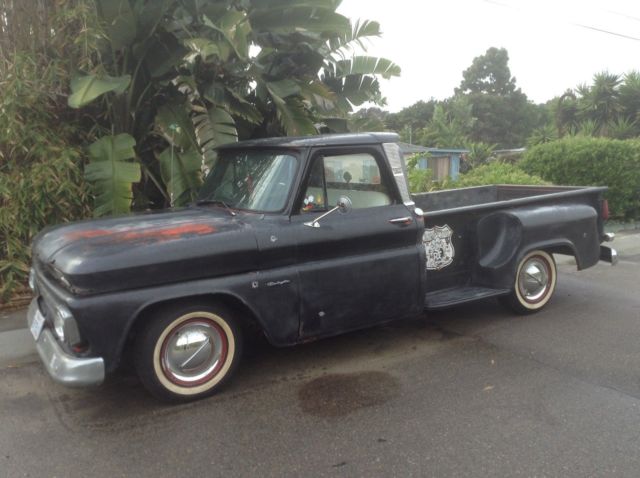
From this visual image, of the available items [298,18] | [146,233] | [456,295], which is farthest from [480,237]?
[298,18]

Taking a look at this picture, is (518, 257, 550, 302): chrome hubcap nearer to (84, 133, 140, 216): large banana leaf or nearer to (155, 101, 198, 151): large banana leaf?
(155, 101, 198, 151): large banana leaf

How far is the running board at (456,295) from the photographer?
5035 mm

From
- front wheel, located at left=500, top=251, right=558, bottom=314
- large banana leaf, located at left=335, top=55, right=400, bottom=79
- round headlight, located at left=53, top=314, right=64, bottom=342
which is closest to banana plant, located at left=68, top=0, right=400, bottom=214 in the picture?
large banana leaf, located at left=335, top=55, right=400, bottom=79

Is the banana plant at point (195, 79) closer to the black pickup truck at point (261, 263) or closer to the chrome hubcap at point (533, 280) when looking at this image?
the black pickup truck at point (261, 263)

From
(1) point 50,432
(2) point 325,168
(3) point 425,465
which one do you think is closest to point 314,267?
(2) point 325,168

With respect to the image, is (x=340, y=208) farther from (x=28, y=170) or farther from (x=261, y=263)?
(x=28, y=170)

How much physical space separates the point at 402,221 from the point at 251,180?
4.13 feet

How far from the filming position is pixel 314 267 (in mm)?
4277

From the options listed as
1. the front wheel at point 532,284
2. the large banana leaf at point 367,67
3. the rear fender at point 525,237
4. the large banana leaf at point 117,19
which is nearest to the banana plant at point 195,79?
the large banana leaf at point 117,19

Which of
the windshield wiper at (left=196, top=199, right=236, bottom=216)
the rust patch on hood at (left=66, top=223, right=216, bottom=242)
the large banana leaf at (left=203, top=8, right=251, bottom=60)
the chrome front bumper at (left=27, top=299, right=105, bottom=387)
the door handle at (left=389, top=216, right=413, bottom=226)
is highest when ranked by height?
the large banana leaf at (left=203, top=8, right=251, bottom=60)

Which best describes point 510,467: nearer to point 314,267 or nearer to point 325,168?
point 314,267

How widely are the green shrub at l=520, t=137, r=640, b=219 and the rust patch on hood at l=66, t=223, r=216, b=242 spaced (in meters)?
9.47

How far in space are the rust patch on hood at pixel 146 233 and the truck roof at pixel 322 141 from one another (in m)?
0.96

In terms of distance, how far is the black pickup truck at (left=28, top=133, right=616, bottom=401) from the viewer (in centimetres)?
359
